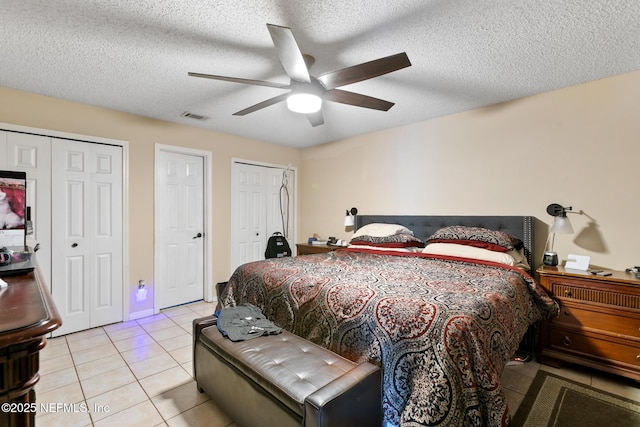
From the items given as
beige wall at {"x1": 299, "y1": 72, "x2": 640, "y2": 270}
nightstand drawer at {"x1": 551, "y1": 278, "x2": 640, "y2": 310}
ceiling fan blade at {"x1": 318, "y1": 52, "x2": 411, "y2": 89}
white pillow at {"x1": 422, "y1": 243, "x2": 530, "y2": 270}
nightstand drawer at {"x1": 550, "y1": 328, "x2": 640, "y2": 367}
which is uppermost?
ceiling fan blade at {"x1": 318, "y1": 52, "x2": 411, "y2": 89}

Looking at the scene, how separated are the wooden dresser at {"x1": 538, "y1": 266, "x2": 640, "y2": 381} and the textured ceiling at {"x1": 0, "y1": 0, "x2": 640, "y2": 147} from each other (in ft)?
5.51

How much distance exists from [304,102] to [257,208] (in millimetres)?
2767

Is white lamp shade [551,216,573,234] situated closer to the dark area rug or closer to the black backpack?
the dark area rug

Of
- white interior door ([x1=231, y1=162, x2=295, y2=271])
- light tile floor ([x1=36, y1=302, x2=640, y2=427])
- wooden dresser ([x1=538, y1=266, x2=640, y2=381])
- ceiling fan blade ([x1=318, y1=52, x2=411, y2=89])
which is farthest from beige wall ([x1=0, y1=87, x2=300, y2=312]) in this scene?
wooden dresser ([x1=538, y1=266, x2=640, y2=381])

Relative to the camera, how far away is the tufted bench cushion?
49.0 inches

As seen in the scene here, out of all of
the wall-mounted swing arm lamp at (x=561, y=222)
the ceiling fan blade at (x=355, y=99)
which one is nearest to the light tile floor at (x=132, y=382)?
the wall-mounted swing arm lamp at (x=561, y=222)

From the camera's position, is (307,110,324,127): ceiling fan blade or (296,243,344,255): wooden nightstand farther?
(296,243,344,255): wooden nightstand

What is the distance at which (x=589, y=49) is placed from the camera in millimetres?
2061

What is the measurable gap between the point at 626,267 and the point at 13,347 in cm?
371

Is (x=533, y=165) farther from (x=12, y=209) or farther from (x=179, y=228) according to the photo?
(x=179, y=228)

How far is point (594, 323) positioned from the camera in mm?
2225

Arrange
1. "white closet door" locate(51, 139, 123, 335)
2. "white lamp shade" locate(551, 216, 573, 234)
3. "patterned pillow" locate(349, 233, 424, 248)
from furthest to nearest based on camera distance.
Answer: "patterned pillow" locate(349, 233, 424, 248) < "white closet door" locate(51, 139, 123, 335) < "white lamp shade" locate(551, 216, 573, 234)

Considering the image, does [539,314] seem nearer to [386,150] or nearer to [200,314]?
[386,150]

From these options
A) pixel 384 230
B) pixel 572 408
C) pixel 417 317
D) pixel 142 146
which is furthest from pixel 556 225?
pixel 142 146
